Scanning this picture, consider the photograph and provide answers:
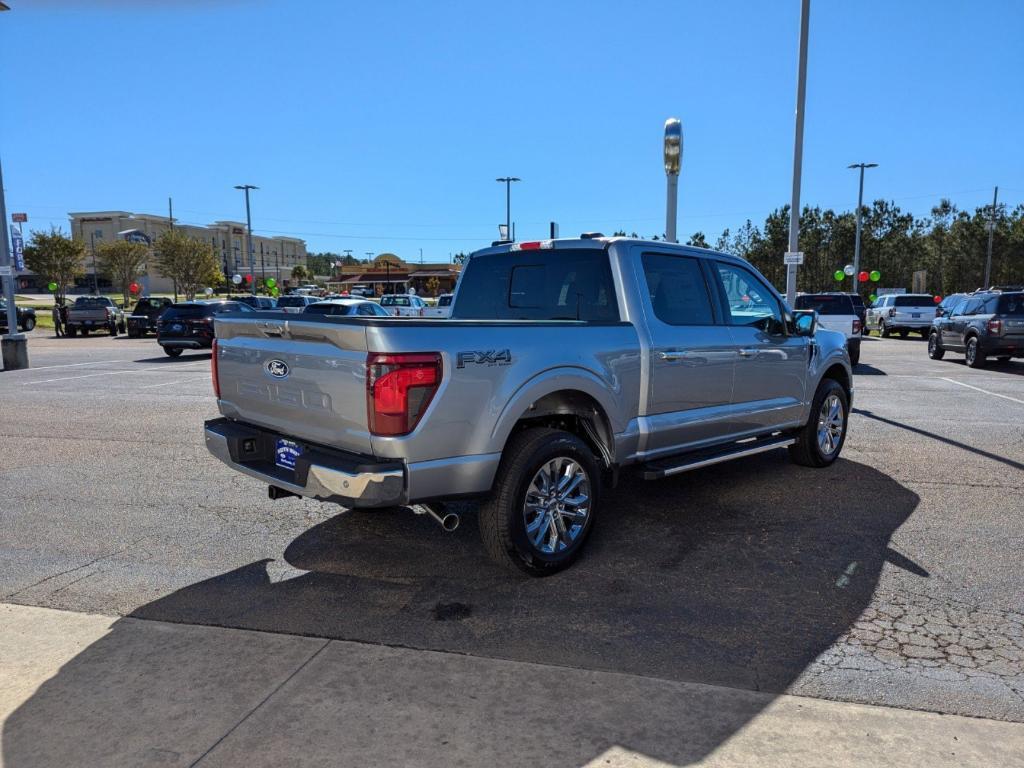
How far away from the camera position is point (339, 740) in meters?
2.72

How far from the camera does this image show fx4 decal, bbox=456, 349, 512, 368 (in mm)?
3729

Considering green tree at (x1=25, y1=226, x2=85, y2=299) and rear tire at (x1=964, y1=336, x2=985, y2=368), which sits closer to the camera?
rear tire at (x1=964, y1=336, x2=985, y2=368)

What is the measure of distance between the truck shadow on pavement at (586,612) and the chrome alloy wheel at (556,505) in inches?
8.8

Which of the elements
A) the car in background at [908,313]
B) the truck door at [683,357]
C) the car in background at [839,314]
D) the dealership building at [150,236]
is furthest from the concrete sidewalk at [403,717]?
the dealership building at [150,236]

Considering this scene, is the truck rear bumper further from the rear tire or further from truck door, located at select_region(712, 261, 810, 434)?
the rear tire

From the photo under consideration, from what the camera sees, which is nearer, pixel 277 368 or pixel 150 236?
pixel 277 368

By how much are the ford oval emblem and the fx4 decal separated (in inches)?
41.9

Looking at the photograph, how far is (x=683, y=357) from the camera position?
5.09 m

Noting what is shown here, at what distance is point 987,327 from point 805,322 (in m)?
12.4

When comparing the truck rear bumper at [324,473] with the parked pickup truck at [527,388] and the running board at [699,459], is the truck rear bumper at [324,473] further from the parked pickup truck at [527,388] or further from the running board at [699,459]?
the running board at [699,459]

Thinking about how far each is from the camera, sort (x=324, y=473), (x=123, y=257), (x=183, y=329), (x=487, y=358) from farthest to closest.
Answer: (x=123, y=257) → (x=183, y=329) → (x=487, y=358) → (x=324, y=473)

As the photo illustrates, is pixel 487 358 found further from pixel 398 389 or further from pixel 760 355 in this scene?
A: pixel 760 355

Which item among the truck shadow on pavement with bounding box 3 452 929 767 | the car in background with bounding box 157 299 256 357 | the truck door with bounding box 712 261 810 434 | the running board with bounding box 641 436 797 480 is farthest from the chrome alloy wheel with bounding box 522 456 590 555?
the car in background with bounding box 157 299 256 357

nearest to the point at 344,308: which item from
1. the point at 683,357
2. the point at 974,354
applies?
the point at 683,357
